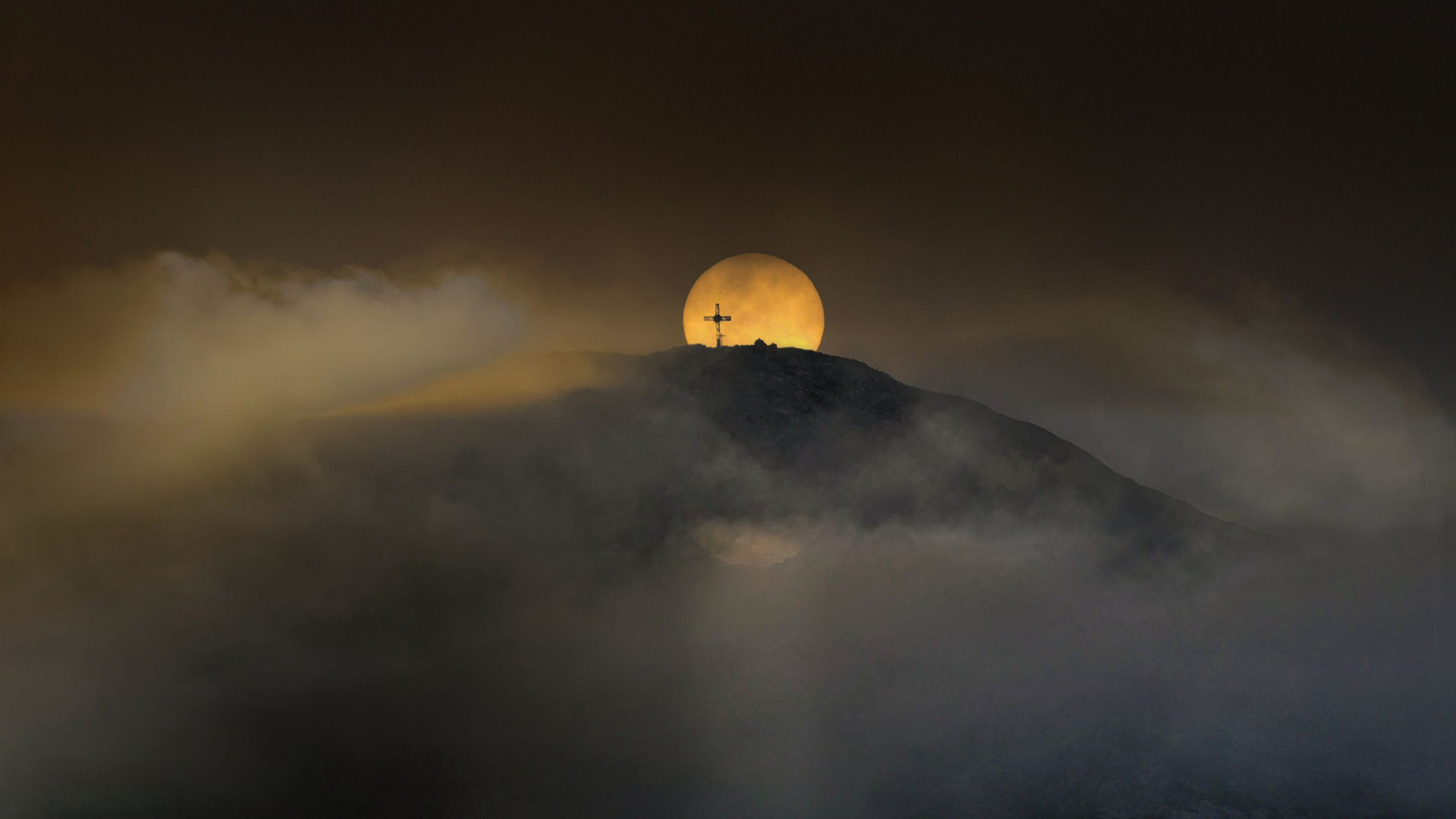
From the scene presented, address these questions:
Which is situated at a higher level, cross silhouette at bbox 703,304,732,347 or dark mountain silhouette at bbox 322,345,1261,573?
cross silhouette at bbox 703,304,732,347

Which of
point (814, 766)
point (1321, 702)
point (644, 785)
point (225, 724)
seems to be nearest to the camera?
point (225, 724)

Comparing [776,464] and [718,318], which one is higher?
[718,318]

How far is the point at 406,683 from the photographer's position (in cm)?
5519

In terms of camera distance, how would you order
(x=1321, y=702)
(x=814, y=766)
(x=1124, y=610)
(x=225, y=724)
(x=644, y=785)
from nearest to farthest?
(x=225, y=724) < (x=644, y=785) < (x=814, y=766) < (x=1321, y=702) < (x=1124, y=610)

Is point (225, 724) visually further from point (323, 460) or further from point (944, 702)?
point (944, 702)

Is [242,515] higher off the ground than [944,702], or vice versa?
[242,515]

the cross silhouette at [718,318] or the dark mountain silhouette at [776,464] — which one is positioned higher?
the cross silhouette at [718,318]

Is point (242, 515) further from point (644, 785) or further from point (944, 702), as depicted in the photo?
point (944, 702)

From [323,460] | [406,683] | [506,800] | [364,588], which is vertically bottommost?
[506,800]

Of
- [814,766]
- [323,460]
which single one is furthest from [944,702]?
[323,460]

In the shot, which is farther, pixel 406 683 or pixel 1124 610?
pixel 1124 610

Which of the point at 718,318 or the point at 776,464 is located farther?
the point at 776,464

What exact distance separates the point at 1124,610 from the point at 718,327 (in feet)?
92.5

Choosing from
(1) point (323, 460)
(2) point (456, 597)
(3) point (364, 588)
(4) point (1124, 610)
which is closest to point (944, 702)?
(4) point (1124, 610)
